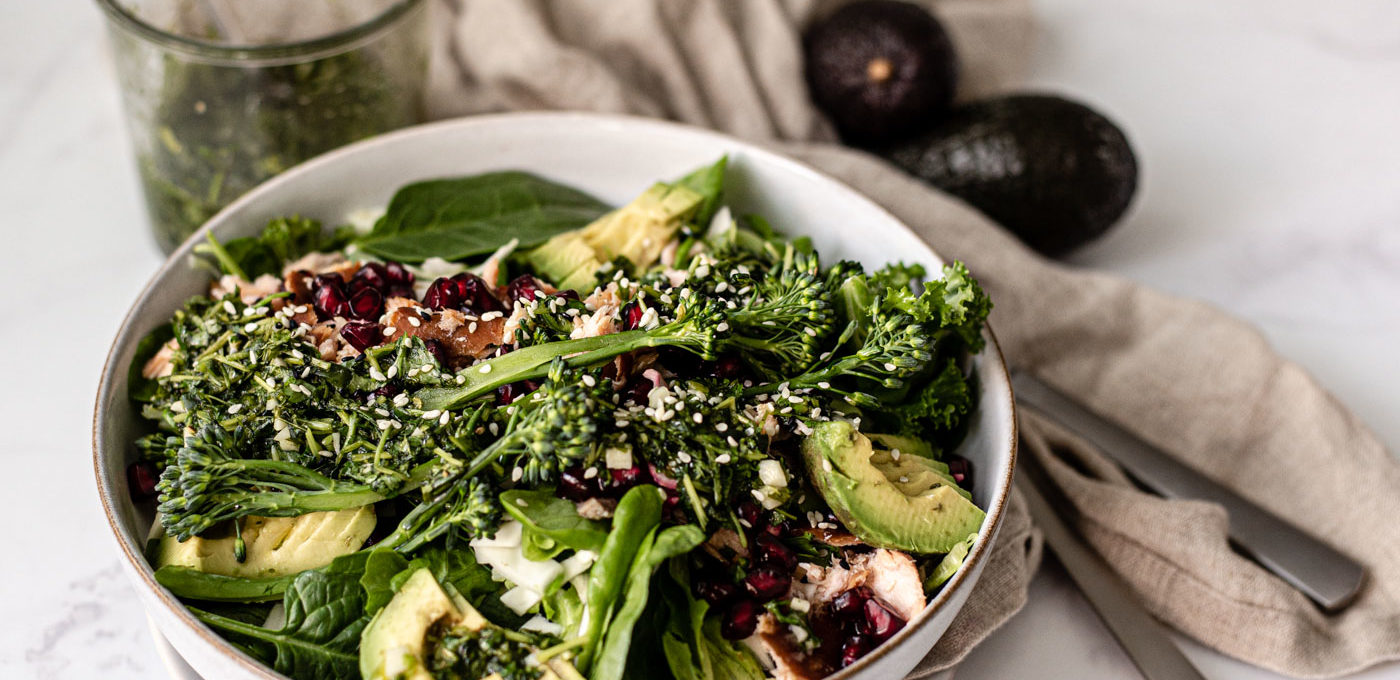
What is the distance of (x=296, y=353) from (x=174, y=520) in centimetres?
38

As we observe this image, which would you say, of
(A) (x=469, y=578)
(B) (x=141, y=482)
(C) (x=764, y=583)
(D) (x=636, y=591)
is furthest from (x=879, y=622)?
(B) (x=141, y=482)

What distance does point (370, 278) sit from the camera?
249cm

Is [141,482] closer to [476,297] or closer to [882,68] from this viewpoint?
[476,297]

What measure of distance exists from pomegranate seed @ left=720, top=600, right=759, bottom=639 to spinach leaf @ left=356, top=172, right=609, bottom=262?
110 centimetres

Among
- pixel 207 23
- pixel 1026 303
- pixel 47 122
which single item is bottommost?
pixel 1026 303

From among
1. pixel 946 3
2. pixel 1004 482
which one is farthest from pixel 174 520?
pixel 946 3

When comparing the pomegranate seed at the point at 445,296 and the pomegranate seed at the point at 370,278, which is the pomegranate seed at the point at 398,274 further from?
the pomegranate seed at the point at 445,296

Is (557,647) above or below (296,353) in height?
below

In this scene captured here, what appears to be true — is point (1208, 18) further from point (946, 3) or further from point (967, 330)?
point (967, 330)

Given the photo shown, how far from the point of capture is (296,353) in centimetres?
220

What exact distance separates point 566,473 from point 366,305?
0.69 meters

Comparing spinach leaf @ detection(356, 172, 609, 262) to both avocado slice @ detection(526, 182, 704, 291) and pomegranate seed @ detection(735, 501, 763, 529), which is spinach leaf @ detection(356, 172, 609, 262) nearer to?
avocado slice @ detection(526, 182, 704, 291)

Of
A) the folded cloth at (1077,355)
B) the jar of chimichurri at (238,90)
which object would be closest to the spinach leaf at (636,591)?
the folded cloth at (1077,355)

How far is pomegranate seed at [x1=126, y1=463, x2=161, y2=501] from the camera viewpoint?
222 centimetres
